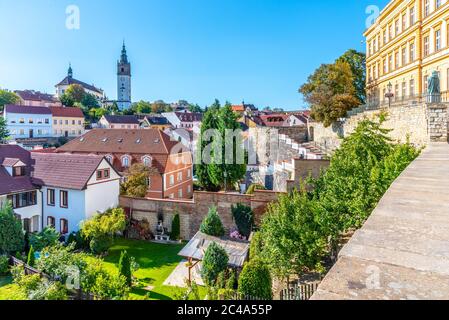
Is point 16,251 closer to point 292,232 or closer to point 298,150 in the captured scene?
point 292,232

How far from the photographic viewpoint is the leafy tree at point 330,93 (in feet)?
86.9

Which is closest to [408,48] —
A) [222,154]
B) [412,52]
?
[412,52]

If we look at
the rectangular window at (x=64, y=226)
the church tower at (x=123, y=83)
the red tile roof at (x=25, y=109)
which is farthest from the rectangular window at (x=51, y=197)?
the church tower at (x=123, y=83)

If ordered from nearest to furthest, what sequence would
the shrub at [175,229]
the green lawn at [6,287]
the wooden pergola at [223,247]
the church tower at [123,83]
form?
the green lawn at [6,287] → the wooden pergola at [223,247] → the shrub at [175,229] → the church tower at [123,83]

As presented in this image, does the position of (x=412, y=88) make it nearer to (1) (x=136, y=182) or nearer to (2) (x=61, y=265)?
(1) (x=136, y=182)

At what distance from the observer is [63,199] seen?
21.4 meters

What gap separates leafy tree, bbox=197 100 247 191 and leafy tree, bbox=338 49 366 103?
19.2 meters

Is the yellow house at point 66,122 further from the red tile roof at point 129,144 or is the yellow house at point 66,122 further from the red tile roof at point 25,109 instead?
the red tile roof at point 129,144

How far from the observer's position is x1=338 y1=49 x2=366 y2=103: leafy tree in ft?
121

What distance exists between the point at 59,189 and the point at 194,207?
382 inches

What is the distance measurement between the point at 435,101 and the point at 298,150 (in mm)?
13712

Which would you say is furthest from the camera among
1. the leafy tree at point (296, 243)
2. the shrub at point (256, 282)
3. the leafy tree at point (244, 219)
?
the leafy tree at point (244, 219)

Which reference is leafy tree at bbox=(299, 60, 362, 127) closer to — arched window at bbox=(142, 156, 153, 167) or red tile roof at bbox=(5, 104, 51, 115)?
arched window at bbox=(142, 156, 153, 167)

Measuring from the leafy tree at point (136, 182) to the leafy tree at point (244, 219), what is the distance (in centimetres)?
874
